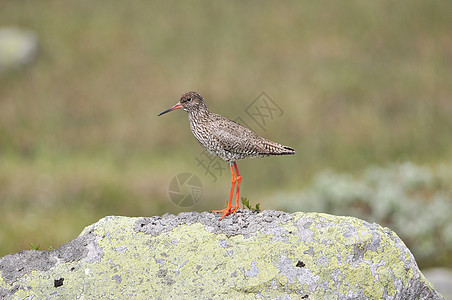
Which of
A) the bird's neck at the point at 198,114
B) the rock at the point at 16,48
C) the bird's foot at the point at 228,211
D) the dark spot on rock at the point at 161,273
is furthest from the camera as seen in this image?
the rock at the point at 16,48

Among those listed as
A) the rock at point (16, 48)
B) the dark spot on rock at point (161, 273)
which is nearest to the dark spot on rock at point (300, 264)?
the dark spot on rock at point (161, 273)

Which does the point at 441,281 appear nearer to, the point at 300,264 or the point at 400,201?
the point at 400,201

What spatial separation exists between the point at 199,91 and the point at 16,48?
8761 millimetres

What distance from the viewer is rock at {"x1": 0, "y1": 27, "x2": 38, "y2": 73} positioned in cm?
2544

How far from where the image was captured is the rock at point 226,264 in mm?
6047

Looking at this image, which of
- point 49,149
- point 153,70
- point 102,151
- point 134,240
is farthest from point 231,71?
point 134,240

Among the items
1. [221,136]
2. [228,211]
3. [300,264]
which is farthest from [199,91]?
[300,264]

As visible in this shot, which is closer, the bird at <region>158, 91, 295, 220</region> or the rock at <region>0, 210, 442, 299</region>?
the rock at <region>0, 210, 442, 299</region>

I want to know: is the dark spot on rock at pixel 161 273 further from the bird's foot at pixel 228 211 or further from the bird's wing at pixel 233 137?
the bird's wing at pixel 233 137

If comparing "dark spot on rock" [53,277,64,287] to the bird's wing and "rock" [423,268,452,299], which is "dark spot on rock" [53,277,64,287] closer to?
the bird's wing

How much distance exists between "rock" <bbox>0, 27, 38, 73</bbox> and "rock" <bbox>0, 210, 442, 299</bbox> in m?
20.9

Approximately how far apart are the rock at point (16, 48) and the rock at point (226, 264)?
68.7ft

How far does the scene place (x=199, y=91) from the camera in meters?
23.9

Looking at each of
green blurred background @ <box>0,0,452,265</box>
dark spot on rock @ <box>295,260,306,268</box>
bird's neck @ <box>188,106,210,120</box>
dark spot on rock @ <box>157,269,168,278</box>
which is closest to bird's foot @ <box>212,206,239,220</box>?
dark spot on rock @ <box>157,269,168,278</box>
